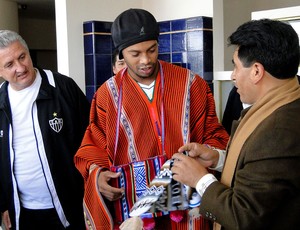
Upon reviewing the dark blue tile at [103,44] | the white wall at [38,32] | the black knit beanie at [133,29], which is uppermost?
the white wall at [38,32]

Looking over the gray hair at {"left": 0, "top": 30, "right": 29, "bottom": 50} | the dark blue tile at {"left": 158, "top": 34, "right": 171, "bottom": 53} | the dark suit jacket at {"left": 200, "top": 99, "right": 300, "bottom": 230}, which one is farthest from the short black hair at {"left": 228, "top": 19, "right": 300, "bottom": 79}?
the dark blue tile at {"left": 158, "top": 34, "right": 171, "bottom": 53}

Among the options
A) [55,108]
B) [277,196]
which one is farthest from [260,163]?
[55,108]

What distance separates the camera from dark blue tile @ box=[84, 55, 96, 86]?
3.49 metres

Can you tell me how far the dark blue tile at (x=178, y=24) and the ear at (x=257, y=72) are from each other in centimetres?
215

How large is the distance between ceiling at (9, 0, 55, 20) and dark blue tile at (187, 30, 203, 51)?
4644mm

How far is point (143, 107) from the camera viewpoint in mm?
1710

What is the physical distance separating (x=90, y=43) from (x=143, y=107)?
190 centimetres

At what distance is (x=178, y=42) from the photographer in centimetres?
338

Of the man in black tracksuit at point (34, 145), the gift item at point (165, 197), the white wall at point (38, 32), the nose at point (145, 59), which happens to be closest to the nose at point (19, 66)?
the man in black tracksuit at point (34, 145)

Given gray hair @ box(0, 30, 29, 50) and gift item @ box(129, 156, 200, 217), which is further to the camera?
gray hair @ box(0, 30, 29, 50)

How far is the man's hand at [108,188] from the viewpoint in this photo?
1635 millimetres

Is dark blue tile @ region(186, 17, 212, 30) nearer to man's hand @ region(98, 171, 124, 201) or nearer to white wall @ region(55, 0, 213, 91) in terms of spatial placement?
white wall @ region(55, 0, 213, 91)

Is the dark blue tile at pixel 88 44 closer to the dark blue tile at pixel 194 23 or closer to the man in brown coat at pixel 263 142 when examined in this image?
the dark blue tile at pixel 194 23

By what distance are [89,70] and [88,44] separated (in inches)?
8.2
